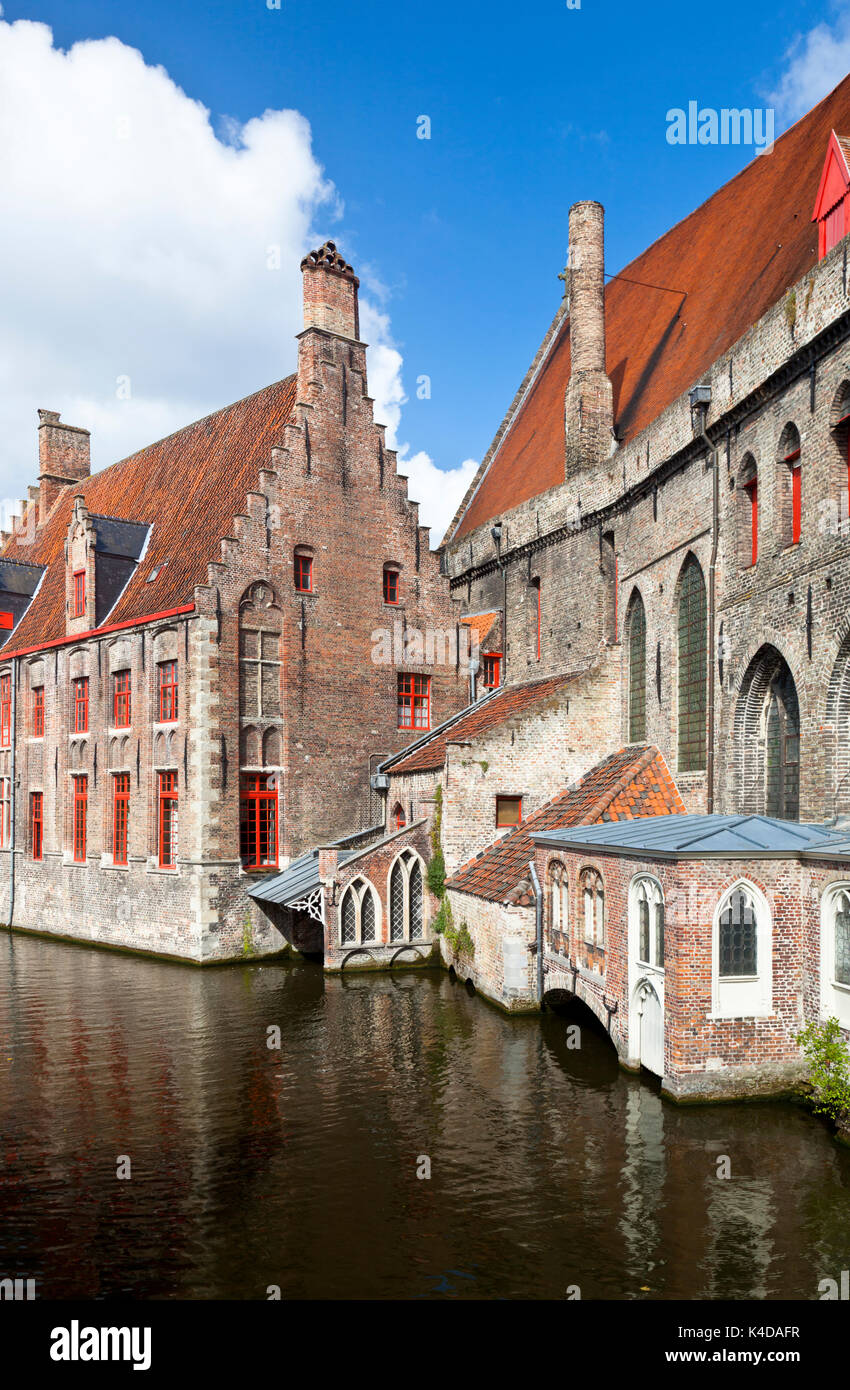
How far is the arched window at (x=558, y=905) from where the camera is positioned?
13.6 m

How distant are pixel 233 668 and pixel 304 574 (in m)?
2.73

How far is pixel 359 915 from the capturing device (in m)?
18.5

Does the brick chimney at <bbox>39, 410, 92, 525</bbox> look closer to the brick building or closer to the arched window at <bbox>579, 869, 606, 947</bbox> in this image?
the brick building

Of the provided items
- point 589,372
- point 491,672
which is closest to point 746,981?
point 589,372

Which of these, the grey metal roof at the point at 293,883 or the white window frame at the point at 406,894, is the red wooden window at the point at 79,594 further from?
the white window frame at the point at 406,894

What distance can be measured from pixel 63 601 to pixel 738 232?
56.6 ft

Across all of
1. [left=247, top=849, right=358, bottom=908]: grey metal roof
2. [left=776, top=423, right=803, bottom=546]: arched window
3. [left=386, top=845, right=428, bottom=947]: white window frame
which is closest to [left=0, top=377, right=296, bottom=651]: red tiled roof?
[left=247, top=849, right=358, bottom=908]: grey metal roof

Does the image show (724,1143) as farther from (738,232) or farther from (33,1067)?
(738,232)

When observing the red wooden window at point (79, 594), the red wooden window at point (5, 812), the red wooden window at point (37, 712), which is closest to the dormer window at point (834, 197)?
the red wooden window at point (79, 594)

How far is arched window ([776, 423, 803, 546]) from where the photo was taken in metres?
12.8

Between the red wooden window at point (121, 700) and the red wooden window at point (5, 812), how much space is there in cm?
600

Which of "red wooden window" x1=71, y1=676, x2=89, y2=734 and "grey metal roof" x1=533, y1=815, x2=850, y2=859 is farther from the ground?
"red wooden window" x1=71, y1=676, x2=89, y2=734

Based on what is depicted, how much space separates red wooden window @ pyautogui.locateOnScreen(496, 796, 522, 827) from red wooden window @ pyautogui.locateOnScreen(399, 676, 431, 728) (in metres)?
5.16

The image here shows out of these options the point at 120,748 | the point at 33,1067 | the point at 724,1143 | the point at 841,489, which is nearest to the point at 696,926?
the point at 724,1143
